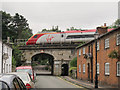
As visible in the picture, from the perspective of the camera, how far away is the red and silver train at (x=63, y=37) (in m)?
52.4

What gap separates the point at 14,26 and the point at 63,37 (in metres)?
46.9

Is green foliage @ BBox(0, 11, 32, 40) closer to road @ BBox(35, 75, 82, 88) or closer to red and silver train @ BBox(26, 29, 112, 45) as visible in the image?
red and silver train @ BBox(26, 29, 112, 45)

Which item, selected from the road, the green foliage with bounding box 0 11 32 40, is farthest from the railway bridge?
the green foliage with bounding box 0 11 32 40

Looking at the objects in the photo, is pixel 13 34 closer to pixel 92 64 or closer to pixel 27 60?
pixel 27 60

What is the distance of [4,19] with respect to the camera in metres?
87.5

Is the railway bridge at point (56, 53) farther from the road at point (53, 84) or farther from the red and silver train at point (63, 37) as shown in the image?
the road at point (53, 84)

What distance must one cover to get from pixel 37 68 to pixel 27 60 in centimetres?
5331

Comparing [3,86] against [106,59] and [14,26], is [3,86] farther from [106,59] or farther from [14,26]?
[14,26]

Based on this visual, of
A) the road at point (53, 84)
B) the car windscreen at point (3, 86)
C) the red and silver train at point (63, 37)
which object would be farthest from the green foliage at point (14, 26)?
the car windscreen at point (3, 86)

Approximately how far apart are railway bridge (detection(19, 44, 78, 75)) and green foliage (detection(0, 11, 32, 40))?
A: 32534 mm

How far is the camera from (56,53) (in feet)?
175

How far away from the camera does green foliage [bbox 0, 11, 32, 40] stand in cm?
8551

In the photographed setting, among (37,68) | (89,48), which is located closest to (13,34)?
(37,68)

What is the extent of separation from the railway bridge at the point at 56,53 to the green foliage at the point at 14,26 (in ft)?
107
